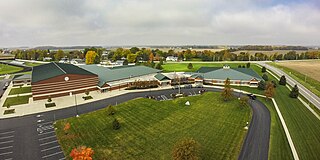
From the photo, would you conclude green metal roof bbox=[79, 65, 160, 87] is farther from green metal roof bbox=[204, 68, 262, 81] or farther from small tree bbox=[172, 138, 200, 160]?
small tree bbox=[172, 138, 200, 160]

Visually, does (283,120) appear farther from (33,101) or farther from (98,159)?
(33,101)

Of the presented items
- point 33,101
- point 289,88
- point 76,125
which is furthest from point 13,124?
point 289,88

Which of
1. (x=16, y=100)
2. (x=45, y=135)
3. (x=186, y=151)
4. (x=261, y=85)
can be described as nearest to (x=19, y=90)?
(x=16, y=100)

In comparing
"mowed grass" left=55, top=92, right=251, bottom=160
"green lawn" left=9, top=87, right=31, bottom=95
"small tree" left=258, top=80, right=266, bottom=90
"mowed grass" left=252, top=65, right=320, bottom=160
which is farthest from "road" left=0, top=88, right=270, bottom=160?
"green lawn" left=9, top=87, right=31, bottom=95

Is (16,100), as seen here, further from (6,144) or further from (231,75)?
(231,75)

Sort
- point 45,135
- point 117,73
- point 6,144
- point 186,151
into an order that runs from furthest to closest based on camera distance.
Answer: point 117,73 → point 45,135 → point 6,144 → point 186,151

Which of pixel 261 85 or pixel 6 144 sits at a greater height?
pixel 261 85
